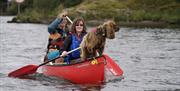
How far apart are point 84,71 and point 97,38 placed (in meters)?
1.40

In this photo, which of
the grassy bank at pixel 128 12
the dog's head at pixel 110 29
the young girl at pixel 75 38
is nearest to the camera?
the dog's head at pixel 110 29

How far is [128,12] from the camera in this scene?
7956cm

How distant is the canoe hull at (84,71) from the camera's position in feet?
50.1

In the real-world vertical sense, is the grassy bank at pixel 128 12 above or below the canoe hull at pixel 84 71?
below

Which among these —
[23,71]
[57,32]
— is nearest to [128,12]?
[57,32]

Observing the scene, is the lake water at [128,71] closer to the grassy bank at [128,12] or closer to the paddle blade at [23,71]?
the paddle blade at [23,71]

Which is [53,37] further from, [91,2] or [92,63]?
[91,2]

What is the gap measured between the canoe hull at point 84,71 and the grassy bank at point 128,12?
55.8 m

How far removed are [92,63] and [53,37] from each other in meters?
3.80

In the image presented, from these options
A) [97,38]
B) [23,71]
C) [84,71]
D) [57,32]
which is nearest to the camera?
[97,38]

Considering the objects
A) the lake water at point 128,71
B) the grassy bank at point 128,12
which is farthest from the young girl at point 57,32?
the grassy bank at point 128,12

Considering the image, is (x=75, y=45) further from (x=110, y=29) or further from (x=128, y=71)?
(x=128, y=71)

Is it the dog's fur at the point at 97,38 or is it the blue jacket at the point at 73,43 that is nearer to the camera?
the dog's fur at the point at 97,38

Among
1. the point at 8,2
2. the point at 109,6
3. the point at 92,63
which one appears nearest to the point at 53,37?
the point at 92,63
